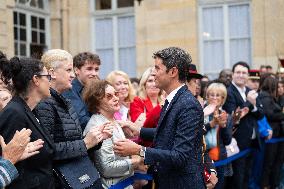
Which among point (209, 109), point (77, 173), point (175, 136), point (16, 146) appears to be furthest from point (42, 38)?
point (16, 146)

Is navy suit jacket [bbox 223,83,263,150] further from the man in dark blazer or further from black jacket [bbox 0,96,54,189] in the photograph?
black jacket [bbox 0,96,54,189]

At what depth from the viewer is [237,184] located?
8.12 meters

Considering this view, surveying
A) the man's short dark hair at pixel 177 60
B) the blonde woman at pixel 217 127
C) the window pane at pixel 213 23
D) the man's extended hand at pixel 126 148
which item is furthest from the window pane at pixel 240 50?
the man's extended hand at pixel 126 148

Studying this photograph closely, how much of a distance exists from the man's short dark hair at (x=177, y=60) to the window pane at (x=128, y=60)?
11.6m

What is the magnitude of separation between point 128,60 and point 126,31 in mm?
880

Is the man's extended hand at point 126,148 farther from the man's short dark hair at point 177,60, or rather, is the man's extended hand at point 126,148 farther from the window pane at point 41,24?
the window pane at point 41,24

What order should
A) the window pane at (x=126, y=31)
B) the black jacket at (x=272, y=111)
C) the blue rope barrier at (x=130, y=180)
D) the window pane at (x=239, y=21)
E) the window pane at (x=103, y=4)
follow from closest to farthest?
the blue rope barrier at (x=130, y=180)
the black jacket at (x=272, y=111)
the window pane at (x=239, y=21)
the window pane at (x=126, y=31)
the window pane at (x=103, y=4)

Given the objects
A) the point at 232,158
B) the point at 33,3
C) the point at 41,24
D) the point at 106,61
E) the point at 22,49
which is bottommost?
the point at 232,158

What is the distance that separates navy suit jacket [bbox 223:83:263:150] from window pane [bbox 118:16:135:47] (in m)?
7.98

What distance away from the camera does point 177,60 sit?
14.7ft

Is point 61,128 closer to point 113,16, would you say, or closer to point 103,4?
point 113,16

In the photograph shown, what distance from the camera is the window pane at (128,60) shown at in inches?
641

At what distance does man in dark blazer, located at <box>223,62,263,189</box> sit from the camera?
A: 27.0 feet

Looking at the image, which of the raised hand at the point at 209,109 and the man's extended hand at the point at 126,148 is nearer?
the man's extended hand at the point at 126,148
